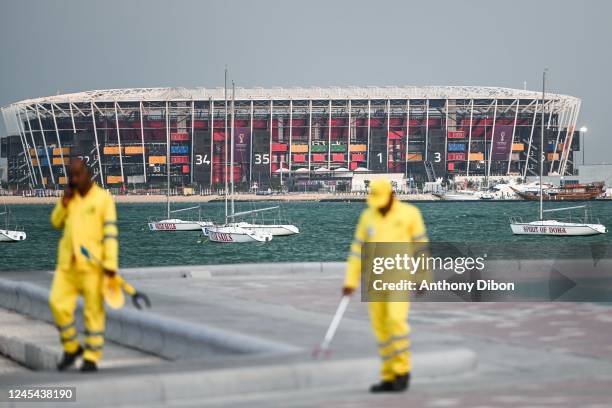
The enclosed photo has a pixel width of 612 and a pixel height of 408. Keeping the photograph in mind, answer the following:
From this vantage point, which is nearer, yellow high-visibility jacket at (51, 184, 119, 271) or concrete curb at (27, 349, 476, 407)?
concrete curb at (27, 349, 476, 407)

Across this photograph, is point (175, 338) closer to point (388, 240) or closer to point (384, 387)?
point (384, 387)

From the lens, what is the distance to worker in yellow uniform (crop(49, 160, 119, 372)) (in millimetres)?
11781

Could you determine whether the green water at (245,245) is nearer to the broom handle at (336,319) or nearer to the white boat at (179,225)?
the white boat at (179,225)

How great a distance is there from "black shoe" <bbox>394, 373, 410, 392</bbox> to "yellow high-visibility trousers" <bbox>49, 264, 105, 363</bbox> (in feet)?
9.87

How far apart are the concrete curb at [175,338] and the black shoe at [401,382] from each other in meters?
1.75

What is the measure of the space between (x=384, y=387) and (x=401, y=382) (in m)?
0.19

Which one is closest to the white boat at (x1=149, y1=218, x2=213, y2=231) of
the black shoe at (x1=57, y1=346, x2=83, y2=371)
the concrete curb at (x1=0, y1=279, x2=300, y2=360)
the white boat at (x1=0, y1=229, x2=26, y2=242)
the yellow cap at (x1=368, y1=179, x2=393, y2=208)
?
the white boat at (x1=0, y1=229, x2=26, y2=242)

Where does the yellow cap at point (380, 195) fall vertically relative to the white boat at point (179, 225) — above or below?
above

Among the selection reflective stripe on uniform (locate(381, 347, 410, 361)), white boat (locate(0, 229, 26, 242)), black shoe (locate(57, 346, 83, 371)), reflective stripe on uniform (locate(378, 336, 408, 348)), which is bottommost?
white boat (locate(0, 229, 26, 242))

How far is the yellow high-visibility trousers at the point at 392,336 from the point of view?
10.8 m

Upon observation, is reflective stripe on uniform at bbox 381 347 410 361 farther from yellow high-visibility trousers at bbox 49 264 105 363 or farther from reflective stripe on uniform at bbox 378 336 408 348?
yellow high-visibility trousers at bbox 49 264 105 363

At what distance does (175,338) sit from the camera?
46.4ft

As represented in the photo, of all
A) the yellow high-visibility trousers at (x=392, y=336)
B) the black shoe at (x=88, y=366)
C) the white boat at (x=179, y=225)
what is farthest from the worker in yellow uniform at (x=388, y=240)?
the white boat at (x=179, y=225)

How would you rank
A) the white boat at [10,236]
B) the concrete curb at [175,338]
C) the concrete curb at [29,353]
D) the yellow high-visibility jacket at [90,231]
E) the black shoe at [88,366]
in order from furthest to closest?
the white boat at [10,236] < the concrete curb at [29,353] < the concrete curb at [175,338] < the black shoe at [88,366] < the yellow high-visibility jacket at [90,231]
